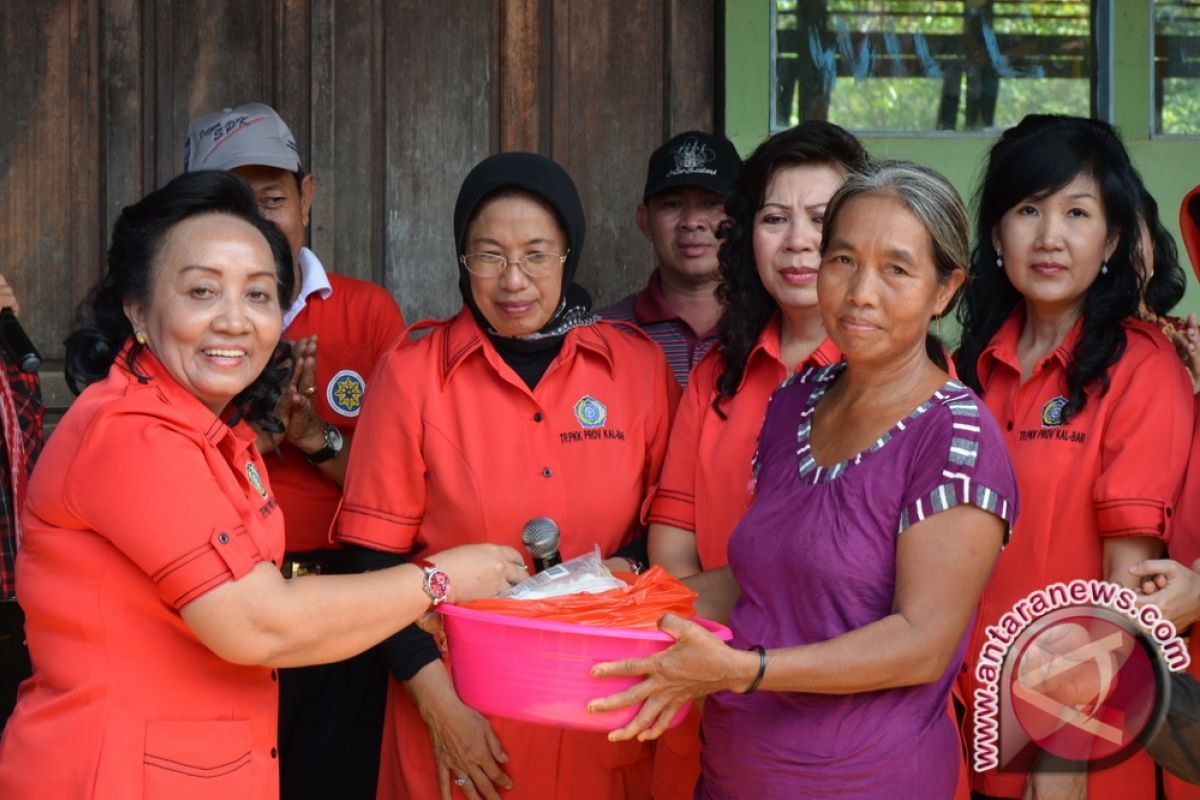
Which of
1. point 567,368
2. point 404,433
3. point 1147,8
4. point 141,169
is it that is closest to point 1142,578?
point 567,368

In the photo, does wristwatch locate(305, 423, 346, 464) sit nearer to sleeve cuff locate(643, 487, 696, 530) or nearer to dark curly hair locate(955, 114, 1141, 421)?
sleeve cuff locate(643, 487, 696, 530)

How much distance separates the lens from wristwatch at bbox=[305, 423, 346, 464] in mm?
3416

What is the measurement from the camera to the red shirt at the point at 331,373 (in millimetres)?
3477

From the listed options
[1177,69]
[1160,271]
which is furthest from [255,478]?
[1177,69]

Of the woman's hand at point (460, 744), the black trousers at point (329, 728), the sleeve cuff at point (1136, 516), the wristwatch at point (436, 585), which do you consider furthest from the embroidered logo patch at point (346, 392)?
the sleeve cuff at point (1136, 516)

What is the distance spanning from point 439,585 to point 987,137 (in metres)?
2.53

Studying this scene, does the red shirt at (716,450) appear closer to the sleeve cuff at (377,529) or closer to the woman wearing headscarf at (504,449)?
the woman wearing headscarf at (504,449)

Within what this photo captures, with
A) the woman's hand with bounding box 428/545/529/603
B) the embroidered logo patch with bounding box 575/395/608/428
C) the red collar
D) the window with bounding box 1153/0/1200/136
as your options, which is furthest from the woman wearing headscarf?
the window with bounding box 1153/0/1200/136

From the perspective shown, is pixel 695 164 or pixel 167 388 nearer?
pixel 167 388

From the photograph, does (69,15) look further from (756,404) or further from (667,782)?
(667,782)

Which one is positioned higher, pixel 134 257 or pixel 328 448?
pixel 134 257

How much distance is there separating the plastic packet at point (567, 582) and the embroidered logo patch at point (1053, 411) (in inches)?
39.2

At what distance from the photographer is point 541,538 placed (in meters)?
2.80

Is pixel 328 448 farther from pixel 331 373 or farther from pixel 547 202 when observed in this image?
pixel 547 202
